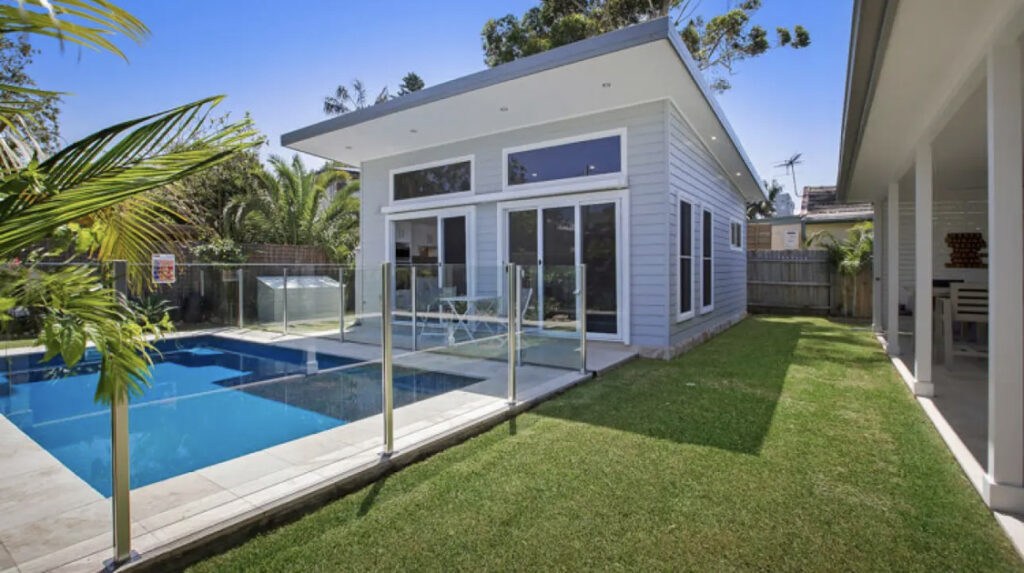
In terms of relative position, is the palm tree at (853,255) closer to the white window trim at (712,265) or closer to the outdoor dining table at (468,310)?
the white window trim at (712,265)

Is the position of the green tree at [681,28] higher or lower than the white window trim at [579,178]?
higher

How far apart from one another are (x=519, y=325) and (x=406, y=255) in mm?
4129

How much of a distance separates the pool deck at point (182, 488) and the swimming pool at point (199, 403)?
0.20 m

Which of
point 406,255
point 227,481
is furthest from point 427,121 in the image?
point 227,481

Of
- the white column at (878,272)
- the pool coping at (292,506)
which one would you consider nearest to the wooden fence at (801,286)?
the white column at (878,272)

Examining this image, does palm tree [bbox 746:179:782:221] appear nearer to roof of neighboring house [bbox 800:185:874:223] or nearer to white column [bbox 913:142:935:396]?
roof of neighboring house [bbox 800:185:874:223]

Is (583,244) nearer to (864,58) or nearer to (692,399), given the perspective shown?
(692,399)

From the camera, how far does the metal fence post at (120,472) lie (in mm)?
1974

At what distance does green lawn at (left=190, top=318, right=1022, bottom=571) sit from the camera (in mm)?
2135

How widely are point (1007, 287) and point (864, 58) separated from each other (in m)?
1.75

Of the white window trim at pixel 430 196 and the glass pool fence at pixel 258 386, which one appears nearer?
the glass pool fence at pixel 258 386

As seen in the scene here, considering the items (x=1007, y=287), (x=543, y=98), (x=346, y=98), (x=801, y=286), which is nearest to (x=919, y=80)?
(x=1007, y=287)

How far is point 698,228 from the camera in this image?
25.7 ft

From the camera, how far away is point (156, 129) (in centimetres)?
134
